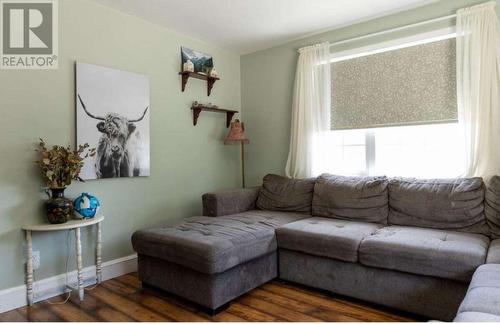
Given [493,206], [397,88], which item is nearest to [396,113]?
[397,88]

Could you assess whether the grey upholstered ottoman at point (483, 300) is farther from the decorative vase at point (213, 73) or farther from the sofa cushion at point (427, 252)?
the decorative vase at point (213, 73)

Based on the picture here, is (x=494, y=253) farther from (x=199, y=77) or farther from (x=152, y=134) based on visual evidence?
(x=199, y=77)

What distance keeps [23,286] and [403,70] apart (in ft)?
12.1

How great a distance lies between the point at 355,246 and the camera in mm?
2303

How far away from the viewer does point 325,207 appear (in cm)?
309

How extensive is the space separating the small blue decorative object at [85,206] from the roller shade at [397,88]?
248 centimetres

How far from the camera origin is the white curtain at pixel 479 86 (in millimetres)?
2570

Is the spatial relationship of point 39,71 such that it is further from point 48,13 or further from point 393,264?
point 393,264

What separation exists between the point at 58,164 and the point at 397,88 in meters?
3.01

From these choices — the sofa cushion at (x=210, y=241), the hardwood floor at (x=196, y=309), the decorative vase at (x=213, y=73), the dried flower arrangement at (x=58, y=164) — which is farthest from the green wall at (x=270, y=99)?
the dried flower arrangement at (x=58, y=164)

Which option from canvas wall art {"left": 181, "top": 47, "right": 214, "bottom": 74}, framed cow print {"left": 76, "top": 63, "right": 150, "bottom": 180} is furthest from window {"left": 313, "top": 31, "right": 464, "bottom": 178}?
framed cow print {"left": 76, "top": 63, "right": 150, "bottom": 180}

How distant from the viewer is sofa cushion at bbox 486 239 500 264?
1864 millimetres

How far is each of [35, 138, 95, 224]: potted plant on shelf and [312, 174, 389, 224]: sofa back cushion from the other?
2.15m

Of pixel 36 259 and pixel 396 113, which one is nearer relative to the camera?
pixel 36 259
